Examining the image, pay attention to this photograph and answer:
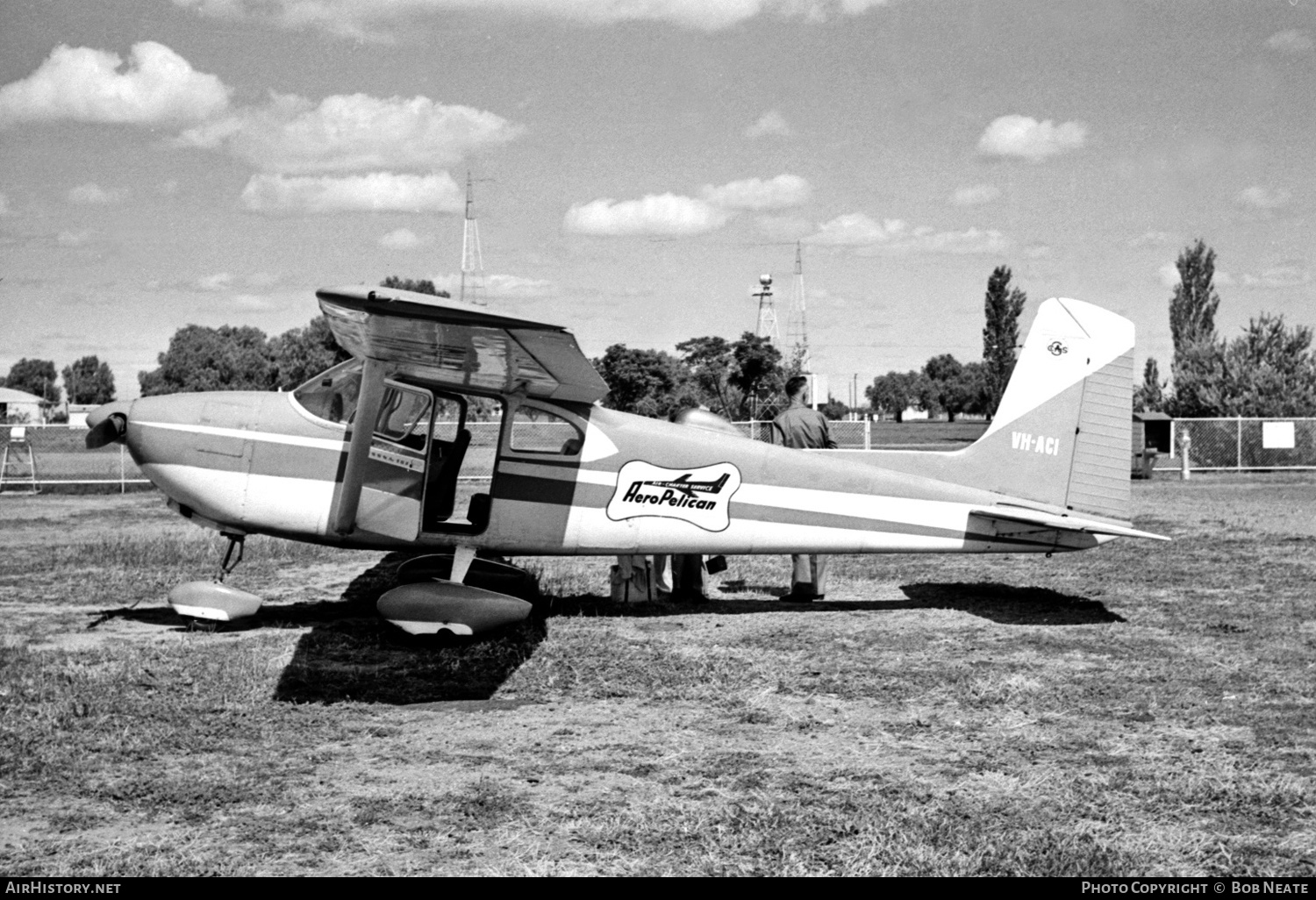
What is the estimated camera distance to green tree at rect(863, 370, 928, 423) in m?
161

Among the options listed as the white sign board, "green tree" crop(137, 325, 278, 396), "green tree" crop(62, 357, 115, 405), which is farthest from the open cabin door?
"green tree" crop(62, 357, 115, 405)

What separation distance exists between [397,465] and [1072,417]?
532 centimetres

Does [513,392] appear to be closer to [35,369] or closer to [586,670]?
[586,670]

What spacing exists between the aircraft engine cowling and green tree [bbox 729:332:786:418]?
44329mm

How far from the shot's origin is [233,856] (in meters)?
4.05

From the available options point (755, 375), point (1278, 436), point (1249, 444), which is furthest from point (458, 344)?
point (755, 375)

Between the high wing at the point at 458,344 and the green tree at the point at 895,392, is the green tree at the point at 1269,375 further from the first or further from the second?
the green tree at the point at 895,392

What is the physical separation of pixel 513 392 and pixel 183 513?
106 inches

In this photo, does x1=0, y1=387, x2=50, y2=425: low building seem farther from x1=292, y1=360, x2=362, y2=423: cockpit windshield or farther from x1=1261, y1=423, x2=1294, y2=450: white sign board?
x1=292, y1=360, x2=362, y2=423: cockpit windshield

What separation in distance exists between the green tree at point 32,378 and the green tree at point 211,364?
101648 mm

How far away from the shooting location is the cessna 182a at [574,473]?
820cm

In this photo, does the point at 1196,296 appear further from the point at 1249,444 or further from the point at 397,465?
the point at 397,465

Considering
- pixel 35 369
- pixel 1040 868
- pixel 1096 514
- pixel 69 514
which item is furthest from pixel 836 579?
pixel 35 369
